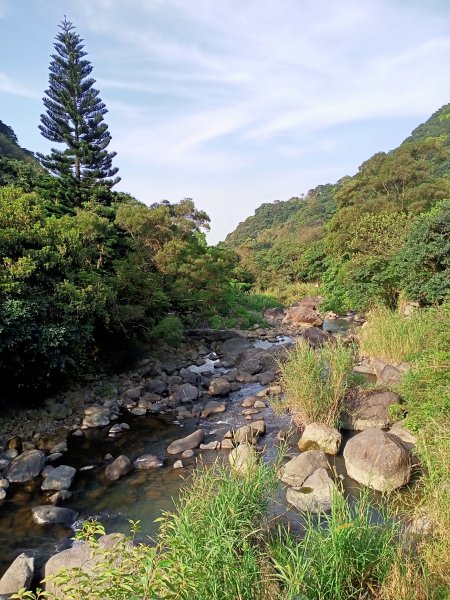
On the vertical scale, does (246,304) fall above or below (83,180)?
below

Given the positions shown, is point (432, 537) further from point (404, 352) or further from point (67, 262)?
point (67, 262)

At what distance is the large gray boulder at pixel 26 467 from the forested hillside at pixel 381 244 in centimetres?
983

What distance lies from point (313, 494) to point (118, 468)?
10.1ft

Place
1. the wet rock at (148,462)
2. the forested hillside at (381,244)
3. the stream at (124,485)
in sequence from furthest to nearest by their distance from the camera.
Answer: the forested hillside at (381,244) → the wet rock at (148,462) → the stream at (124,485)

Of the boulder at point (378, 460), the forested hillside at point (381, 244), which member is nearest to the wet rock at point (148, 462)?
the boulder at point (378, 460)

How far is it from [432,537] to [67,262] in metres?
7.66

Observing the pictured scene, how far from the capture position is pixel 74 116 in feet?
63.9

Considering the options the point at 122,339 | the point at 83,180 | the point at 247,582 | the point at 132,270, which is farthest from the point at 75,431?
the point at 83,180

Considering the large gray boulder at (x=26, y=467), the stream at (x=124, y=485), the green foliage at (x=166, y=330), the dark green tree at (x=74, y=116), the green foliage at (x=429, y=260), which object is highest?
the dark green tree at (x=74, y=116)

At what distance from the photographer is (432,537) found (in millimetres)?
3736

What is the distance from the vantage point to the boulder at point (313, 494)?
17.2 feet

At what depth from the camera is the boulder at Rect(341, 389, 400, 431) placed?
751 cm

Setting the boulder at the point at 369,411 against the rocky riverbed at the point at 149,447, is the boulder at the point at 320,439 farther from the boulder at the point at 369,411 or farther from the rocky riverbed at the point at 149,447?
the boulder at the point at 369,411

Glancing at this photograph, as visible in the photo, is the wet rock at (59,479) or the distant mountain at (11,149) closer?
the wet rock at (59,479)
